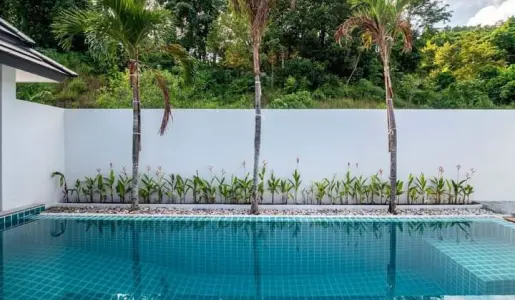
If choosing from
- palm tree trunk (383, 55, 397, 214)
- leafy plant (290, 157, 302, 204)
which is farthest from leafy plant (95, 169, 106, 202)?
palm tree trunk (383, 55, 397, 214)

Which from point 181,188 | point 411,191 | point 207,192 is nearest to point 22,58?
point 181,188

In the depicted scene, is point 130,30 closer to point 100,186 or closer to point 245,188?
point 100,186

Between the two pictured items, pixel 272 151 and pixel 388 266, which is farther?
pixel 272 151

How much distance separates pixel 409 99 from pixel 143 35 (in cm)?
1388

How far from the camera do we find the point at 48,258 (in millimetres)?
4871

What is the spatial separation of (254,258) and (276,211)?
2.23 metres

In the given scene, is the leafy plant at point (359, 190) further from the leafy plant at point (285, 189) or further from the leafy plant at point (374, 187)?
the leafy plant at point (285, 189)

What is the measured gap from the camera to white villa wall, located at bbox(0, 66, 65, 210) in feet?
20.6

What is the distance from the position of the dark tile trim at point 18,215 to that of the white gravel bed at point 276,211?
34 cm

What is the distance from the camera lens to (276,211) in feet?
23.9

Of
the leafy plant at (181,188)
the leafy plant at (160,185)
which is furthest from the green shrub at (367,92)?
the leafy plant at (160,185)

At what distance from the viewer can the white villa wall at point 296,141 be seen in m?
7.99

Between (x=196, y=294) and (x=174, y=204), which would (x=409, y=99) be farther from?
(x=196, y=294)

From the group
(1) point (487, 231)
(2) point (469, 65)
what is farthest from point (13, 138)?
(2) point (469, 65)
